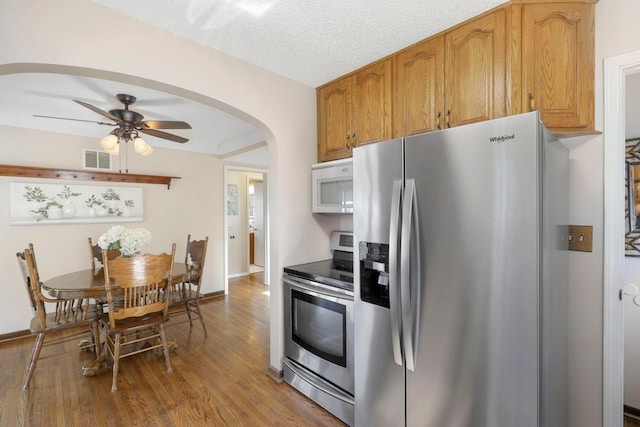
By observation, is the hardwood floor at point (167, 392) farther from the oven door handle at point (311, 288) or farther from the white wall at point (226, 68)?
the white wall at point (226, 68)

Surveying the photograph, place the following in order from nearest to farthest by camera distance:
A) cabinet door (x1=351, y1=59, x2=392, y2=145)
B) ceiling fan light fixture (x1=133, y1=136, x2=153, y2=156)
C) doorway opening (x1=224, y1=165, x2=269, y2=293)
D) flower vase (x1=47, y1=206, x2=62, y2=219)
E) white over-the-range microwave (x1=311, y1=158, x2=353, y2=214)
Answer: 1. cabinet door (x1=351, y1=59, x2=392, y2=145)
2. white over-the-range microwave (x1=311, y1=158, x2=353, y2=214)
3. ceiling fan light fixture (x1=133, y1=136, x2=153, y2=156)
4. flower vase (x1=47, y1=206, x2=62, y2=219)
5. doorway opening (x1=224, y1=165, x2=269, y2=293)

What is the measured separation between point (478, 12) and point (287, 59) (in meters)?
1.24

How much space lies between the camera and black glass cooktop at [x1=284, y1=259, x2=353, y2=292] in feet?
6.19

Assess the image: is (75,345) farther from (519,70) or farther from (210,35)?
(519,70)

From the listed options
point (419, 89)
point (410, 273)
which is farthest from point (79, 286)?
point (419, 89)

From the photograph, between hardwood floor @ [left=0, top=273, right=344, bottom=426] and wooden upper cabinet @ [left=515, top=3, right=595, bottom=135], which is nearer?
wooden upper cabinet @ [left=515, top=3, right=595, bottom=135]

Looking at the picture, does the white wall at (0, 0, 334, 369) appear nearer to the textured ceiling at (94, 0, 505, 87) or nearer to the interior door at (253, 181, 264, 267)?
the textured ceiling at (94, 0, 505, 87)

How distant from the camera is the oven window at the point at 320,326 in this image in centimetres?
190

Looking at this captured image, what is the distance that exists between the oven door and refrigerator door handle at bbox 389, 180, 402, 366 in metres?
0.40

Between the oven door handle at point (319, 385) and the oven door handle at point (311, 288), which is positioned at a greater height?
the oven door handle at point (311, 288)

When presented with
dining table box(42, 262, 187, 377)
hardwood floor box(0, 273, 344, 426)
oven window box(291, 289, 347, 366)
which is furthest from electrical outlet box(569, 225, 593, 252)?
dining table box(42, 262, 187, 377)

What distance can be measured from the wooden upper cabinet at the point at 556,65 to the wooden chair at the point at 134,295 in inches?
113

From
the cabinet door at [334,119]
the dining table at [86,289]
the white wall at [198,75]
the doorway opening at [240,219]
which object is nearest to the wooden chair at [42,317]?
the dining table at [86,289]

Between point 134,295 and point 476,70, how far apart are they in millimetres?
3021
